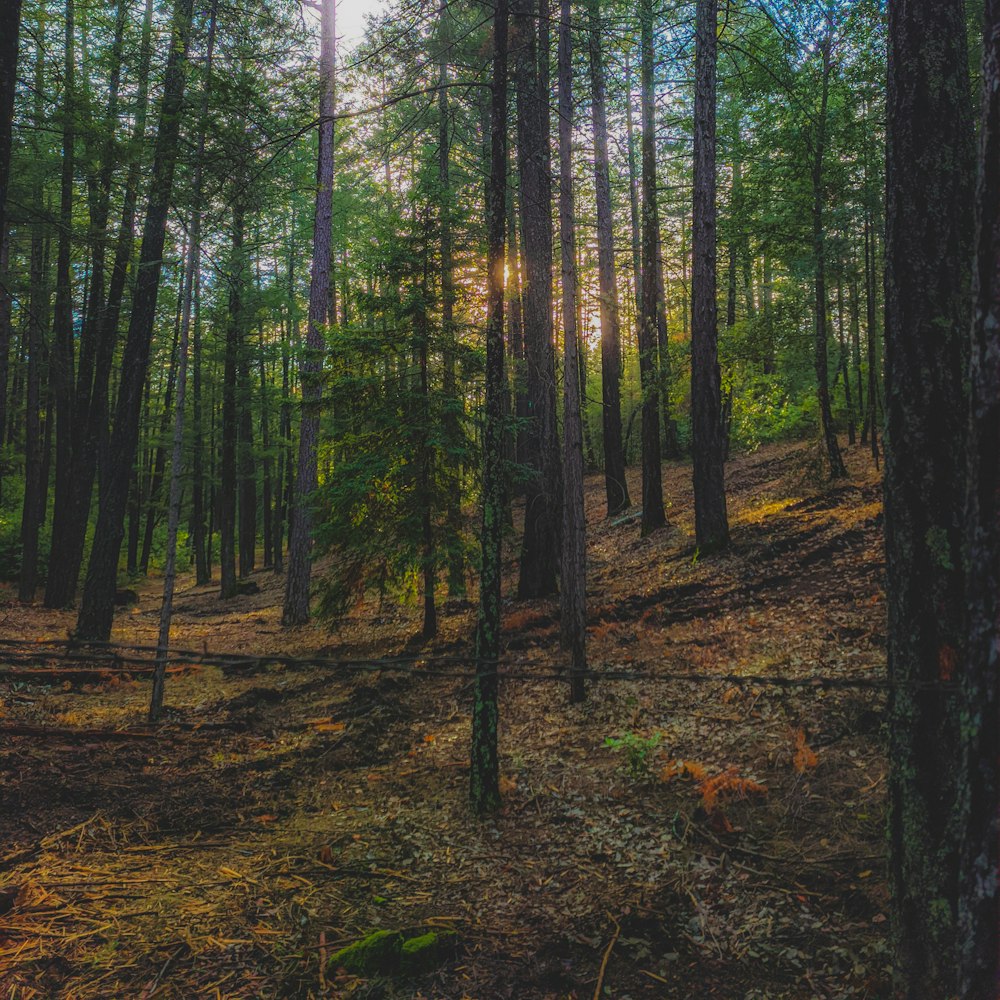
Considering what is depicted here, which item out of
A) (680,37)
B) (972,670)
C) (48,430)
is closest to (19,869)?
(972,670)

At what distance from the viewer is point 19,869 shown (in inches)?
155

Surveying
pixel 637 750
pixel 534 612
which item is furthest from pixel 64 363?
pixel 637 750

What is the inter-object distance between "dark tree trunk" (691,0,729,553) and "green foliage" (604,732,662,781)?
5.54 meters

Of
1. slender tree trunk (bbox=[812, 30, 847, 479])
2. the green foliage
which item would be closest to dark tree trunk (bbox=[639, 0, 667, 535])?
slender tree trunk (bbox=[812, 30, 847, 479])

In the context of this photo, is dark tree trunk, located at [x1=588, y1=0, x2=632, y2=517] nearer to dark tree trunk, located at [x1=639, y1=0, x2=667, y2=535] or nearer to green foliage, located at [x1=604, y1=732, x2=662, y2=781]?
dark tree trunk, located at [x1=639, y1=0, x2=667, y2=535]

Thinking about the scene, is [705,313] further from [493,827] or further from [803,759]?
[493,827]

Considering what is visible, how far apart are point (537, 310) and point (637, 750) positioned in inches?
231

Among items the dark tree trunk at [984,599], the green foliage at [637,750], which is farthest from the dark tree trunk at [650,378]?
the dark tree trunk at [984,599]

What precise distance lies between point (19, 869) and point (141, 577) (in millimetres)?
28090

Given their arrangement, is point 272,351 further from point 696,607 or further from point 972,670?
point 972,670

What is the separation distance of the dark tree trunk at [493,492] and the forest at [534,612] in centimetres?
3

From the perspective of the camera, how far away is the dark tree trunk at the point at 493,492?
4.81 meters

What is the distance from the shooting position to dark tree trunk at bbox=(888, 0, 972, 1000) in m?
Answer: 2.39

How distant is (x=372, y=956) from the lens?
3.20m
